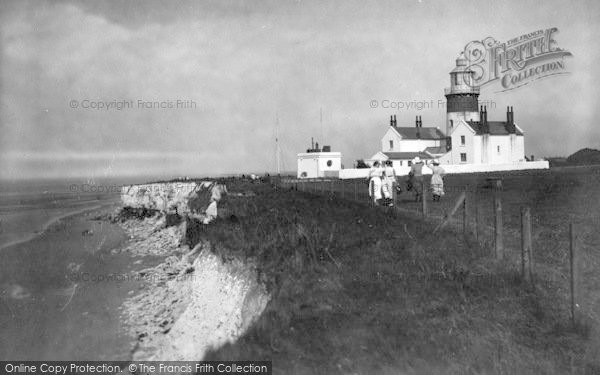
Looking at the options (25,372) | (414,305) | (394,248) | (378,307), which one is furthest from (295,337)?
(25,372)

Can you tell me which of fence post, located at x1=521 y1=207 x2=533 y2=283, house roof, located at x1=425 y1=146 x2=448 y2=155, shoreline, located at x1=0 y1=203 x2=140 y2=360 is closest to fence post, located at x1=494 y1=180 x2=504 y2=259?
fence post, located at x1=521 y1=207 x2=533 y2=283

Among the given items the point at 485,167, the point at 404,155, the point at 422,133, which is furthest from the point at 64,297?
the point at 422,133

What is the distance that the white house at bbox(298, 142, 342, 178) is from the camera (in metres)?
52.1

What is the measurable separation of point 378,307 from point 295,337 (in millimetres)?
1609

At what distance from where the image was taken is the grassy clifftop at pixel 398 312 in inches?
278

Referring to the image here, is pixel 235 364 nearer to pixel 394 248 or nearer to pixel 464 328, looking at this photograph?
pixel 464 328

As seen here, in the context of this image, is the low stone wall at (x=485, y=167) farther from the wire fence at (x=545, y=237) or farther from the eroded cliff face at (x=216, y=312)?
the eroded cliff face at (x=216, y=312)

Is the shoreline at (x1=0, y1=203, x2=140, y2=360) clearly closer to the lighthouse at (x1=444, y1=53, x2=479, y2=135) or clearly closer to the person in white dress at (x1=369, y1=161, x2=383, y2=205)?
the person in white dress at (x1=369, y1=161, x2=383, y2=205)

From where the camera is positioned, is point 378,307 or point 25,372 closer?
point 378,307

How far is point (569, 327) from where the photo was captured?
25.2 feet

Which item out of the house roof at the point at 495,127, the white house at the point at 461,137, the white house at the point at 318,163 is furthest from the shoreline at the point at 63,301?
the house roof at the point at 495,127

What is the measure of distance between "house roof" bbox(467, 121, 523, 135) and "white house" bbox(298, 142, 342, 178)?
19.8m

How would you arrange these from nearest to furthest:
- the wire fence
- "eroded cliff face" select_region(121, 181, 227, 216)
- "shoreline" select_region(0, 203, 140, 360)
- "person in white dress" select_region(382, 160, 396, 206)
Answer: the wire fence
"shoreline" select_region(0, 203, 140, 360)
"person in white dress" select_region(382, 160, 396, 206)
"eroded cliff face" select_region(121, 181, 227, 216)

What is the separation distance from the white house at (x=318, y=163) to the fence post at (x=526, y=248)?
42.4m
